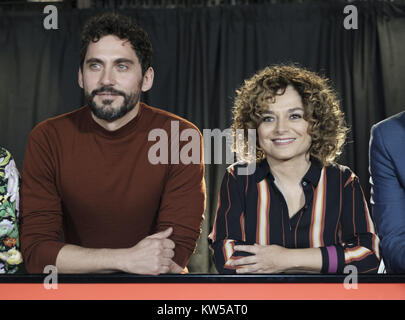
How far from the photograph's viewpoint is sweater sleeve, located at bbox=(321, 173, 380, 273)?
1.14 m

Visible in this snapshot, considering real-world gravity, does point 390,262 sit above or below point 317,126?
below

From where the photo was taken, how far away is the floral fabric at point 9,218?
1.23 meters

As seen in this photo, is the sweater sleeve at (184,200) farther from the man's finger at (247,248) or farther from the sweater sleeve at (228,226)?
the man's finger at (247,248)

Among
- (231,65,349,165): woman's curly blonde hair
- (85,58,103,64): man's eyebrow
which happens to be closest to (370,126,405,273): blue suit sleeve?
(231,65,349,165): woman's curly blonde hair

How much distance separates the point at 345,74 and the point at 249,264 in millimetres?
1858

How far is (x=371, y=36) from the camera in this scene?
2.62 m

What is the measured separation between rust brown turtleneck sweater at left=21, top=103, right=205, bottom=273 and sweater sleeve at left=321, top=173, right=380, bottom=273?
421mm

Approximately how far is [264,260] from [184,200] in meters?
0.37

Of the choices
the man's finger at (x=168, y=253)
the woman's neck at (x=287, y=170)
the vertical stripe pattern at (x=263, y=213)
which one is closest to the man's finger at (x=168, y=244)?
the man's finger at (x=168, y=253)

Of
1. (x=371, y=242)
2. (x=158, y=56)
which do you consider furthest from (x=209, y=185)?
(x=371, y=242)

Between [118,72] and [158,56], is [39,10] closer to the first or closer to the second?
[158,56]

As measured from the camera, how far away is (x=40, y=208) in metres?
1.30

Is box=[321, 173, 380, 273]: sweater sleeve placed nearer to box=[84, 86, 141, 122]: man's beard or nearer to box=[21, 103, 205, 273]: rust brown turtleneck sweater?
box=[21, 103, 205, 273]: rust brown turtleneck sweater

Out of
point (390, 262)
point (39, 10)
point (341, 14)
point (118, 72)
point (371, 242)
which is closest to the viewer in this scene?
point (390, 262)
